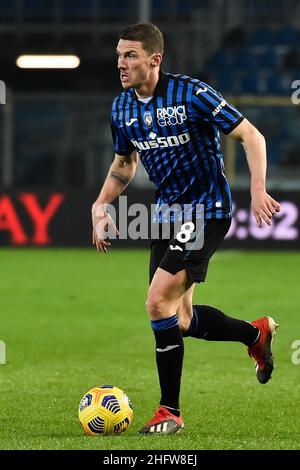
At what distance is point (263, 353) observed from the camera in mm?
6723

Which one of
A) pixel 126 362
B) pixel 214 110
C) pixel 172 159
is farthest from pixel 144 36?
pixel 126 362

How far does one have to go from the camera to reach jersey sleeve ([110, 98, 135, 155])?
6160 millimetres

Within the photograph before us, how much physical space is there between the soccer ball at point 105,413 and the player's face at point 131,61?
166 cm

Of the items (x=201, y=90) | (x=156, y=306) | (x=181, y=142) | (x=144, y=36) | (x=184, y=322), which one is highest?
(x=144, y=36)

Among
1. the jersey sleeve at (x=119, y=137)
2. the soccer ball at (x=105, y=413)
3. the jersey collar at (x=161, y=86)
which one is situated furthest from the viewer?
the jersey sleeve at (x=119, y=137)

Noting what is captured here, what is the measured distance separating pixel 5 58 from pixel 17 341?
16.8m

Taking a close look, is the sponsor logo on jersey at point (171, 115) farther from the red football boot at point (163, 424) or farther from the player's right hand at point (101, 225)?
the red football boot at point (163, 424)

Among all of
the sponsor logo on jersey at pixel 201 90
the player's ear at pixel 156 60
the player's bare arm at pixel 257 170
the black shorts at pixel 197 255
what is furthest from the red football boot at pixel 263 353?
the player's ear at pixel 156 60

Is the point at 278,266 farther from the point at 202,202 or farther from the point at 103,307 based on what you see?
the point at 202,202

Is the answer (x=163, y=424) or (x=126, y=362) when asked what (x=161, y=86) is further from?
(x=126, y=362)

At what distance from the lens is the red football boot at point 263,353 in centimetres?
669

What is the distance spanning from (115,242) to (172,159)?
12856 millimetres

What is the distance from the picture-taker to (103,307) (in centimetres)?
1121
